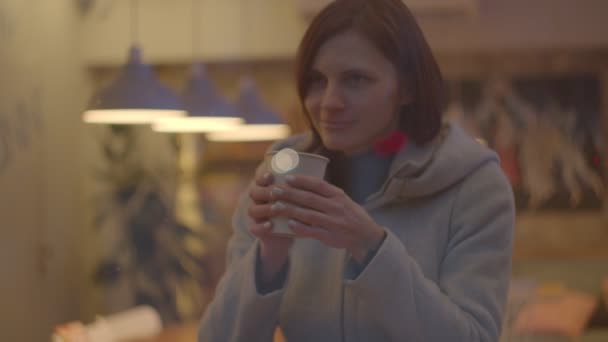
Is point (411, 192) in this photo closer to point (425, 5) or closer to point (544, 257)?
point (425, 5)

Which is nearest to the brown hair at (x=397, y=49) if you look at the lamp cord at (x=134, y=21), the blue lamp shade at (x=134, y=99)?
the blue lamp shade at (x=134, y=99)

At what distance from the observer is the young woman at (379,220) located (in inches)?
24.9

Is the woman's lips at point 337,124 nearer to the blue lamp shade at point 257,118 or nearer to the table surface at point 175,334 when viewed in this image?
the table surface at point 175,334

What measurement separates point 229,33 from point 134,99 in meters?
1.51

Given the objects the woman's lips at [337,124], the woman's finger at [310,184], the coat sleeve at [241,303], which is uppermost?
the woman's lips at [337,124]

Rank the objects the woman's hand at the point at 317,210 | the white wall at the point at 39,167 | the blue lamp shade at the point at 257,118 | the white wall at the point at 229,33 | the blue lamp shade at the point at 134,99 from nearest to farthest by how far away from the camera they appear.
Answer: the woman's hand at the point at 317,210 < the blue lamp shade at the point at 134,99 < the blue lamp shade at the point at 257,118 < the white wall at the point at 39,167 < the white wall at the point at 229,33

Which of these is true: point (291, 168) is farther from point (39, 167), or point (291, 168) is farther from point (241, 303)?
point (39, 167)

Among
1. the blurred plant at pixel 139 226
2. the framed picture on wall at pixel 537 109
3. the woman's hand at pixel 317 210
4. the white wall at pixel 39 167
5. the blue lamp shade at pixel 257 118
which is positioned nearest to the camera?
the woman's hand at pixel 317 210

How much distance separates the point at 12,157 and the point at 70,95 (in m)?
0.30

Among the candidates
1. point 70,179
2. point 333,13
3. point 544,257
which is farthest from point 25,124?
point 333,13

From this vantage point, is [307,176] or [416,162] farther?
[416,162]

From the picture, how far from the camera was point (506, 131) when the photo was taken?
2.99 metres

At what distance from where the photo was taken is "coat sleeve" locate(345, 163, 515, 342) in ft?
2.05

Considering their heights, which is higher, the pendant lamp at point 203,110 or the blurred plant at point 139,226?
the pendant lamp at point 203,110
